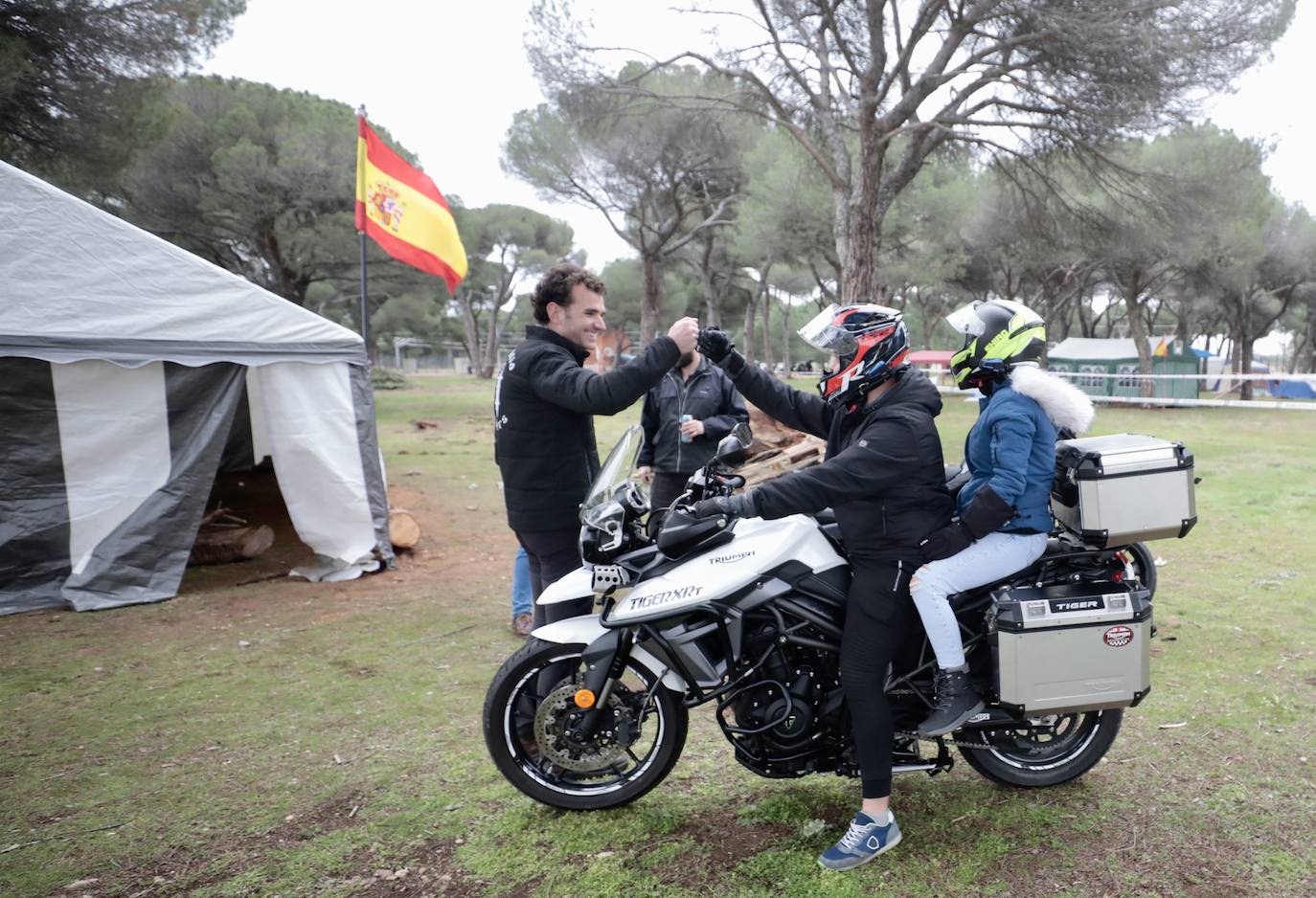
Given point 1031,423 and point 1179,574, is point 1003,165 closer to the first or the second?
point 1179,574

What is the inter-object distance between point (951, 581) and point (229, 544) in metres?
6.68

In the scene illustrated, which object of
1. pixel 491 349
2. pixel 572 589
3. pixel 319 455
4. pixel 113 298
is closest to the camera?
pixel 572 589

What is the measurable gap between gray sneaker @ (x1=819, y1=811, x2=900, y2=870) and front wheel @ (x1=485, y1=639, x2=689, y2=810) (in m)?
0.62

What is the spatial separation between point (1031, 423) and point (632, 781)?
1.89 metres

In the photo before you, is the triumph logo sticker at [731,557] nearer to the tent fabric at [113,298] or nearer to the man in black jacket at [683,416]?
the man in black jacket at [683,416]

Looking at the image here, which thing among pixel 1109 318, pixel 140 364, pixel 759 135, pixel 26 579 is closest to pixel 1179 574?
pixel 140 364

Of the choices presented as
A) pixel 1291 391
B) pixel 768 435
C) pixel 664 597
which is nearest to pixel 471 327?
pixel 1291 391

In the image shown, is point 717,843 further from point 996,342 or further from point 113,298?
point 113,298

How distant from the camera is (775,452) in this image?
888 cm

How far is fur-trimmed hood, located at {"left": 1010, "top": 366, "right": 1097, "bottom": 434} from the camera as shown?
284 centimetres

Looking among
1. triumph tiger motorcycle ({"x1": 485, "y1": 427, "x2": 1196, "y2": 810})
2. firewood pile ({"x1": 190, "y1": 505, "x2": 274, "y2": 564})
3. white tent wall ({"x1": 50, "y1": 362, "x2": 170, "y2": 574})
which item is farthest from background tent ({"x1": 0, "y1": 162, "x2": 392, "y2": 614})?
triumph tiger motorcycle ({"x1": 485, "y1": 427, "x2": 1196, "y2": 810})

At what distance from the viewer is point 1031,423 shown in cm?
280

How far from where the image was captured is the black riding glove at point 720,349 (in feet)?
9.43

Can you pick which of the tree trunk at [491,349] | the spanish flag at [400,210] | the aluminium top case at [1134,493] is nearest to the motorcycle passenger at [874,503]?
the aluminium top case at [1134,493]
